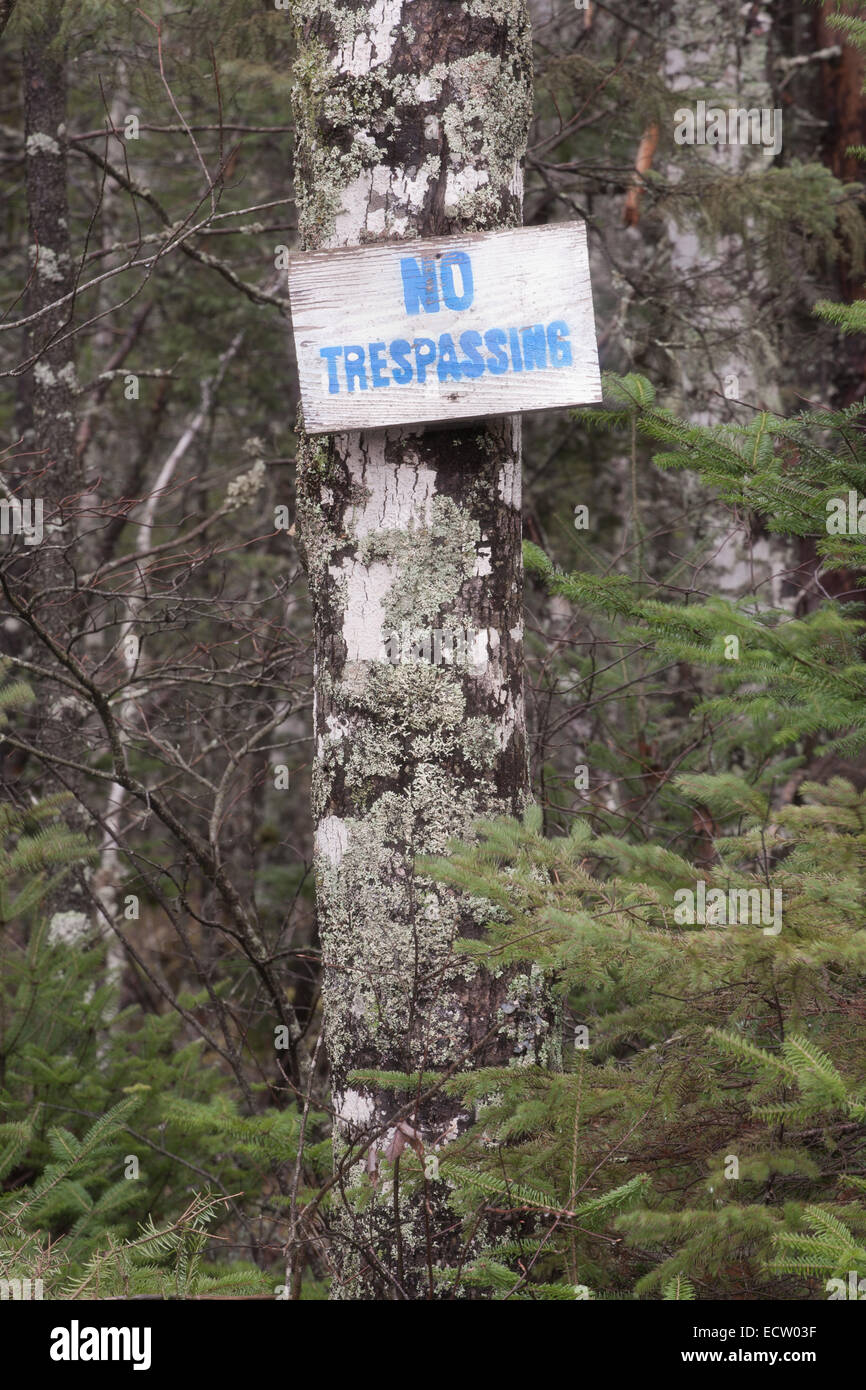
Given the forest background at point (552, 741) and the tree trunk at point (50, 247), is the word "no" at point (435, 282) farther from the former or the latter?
the tree trunk at point (50, 247)

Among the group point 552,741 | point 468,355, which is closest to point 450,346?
point 468,355

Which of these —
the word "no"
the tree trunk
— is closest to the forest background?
the tree trunk

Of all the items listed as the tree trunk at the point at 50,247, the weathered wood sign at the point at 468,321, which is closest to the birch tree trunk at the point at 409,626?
→ the weathered wood sign at the point at 468,321

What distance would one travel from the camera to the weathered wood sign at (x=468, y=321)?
8.16ft

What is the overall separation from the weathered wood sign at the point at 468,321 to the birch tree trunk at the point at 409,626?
0.28 ft

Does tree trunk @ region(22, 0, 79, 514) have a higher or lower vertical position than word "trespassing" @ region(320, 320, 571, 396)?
higher

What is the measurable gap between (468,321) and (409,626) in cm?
64

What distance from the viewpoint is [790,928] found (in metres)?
2.03

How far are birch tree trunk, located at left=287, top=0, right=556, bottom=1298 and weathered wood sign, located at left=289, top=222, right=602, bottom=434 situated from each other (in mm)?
86

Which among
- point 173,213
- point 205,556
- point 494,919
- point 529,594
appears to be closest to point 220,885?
point 205,556

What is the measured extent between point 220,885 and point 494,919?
1.42 m

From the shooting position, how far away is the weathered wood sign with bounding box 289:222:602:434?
2488 millimetres

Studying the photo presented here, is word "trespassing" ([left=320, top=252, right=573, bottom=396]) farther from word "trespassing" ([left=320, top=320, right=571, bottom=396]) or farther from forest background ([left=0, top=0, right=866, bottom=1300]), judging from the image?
forest background ([left=0, top=0, right=866, bottom=1300])

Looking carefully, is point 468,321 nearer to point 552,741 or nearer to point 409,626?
point 409,626
